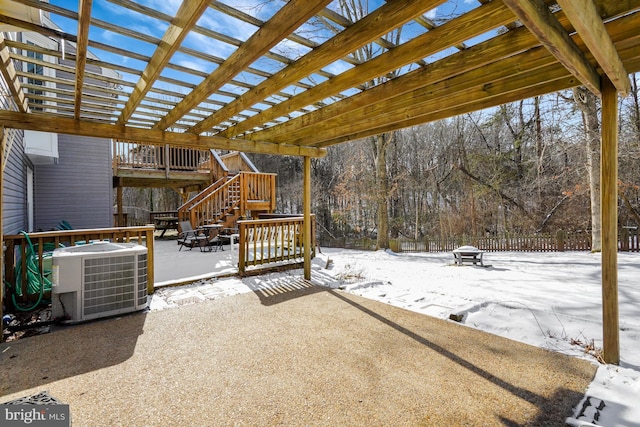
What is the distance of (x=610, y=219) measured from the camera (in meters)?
2.52

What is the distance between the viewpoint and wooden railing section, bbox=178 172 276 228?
9117mm

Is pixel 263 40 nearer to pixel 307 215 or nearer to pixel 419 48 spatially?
pixel 419 48

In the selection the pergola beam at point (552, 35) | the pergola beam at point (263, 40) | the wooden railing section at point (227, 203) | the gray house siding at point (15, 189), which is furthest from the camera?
the wooden railing section at point (227, 203)

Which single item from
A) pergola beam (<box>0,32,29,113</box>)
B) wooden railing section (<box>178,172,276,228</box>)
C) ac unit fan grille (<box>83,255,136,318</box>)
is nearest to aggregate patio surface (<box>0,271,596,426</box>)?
ac unit fan grille (<box>83,255,136,318</box>)

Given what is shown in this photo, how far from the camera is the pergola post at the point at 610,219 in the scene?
252 cm

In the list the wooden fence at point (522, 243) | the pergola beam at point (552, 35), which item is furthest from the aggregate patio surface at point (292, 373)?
the wooden fence at point (522, 243)

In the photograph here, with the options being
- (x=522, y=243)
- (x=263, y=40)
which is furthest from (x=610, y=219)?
(x=522, y=243)

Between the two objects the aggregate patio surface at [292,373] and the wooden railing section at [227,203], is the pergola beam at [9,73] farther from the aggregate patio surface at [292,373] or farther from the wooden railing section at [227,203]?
the wooden railing section at [227,203]

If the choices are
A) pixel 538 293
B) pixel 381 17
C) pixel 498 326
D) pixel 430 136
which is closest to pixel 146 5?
pixel 381 17

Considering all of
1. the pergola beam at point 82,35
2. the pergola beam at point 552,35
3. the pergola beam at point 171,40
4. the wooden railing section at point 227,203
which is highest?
the pergola beam at point 171,40

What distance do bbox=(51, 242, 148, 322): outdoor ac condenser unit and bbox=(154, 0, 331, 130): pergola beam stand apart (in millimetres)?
2198

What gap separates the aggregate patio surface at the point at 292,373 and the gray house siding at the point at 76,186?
5.88 metres

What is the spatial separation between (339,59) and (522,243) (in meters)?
11.4

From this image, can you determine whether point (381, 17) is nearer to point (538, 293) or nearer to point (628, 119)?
point (538, 293)
